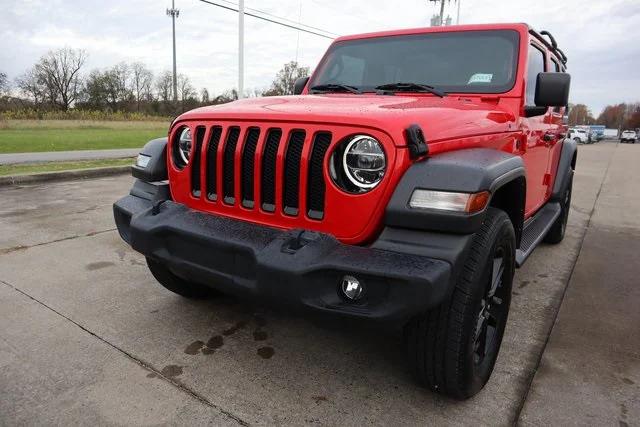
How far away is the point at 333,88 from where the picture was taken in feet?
11.3

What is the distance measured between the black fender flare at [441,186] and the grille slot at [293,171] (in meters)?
0.48

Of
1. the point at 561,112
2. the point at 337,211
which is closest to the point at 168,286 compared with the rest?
the point at 337,211

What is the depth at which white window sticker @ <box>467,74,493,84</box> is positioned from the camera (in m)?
3.12

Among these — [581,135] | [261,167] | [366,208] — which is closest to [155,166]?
[261,167]

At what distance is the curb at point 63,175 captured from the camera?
7805mm

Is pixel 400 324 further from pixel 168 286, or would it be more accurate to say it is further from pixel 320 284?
pixel 168 286

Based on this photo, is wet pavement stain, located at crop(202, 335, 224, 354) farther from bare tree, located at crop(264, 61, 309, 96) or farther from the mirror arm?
bare tree, located at crop(264, 61, 309, 96)

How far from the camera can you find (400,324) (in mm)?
1919

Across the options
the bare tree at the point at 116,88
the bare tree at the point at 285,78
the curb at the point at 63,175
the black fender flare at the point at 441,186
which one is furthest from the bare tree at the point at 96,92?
the black fender flare at the point at 441,186

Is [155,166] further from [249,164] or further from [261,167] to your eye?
[261,167]

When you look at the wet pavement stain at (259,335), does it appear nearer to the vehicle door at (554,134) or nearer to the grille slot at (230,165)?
the grille slot at (230,165)

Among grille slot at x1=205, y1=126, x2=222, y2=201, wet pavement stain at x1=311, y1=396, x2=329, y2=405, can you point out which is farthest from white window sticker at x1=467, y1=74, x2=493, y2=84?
wet pavement stain at x1=311, y1=396, x2=329, y2=405

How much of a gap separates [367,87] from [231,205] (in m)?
1.50

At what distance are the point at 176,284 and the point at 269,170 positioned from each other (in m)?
1.36
